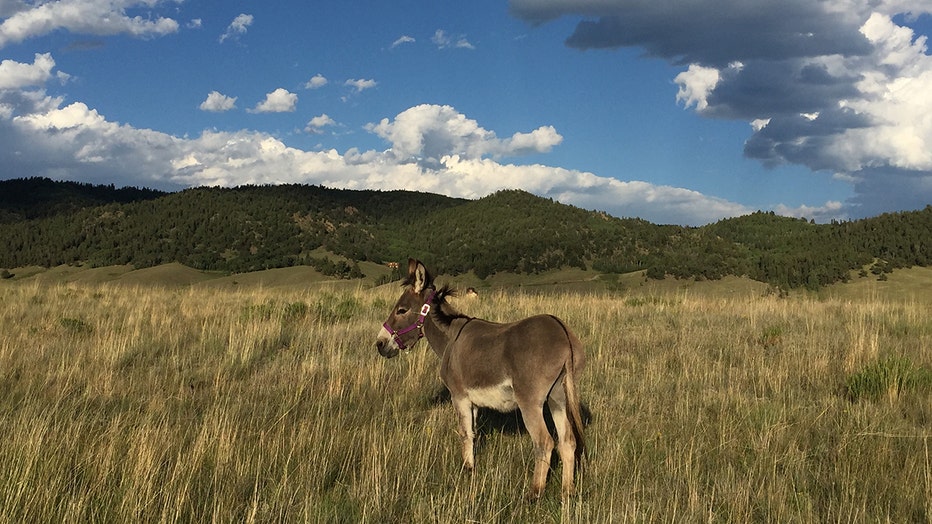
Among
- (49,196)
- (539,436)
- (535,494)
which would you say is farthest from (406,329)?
(49,196)

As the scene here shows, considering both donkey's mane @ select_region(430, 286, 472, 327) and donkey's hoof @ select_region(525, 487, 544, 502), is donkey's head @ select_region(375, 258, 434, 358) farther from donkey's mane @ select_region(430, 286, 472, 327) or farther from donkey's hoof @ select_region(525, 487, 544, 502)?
donkey's hoof @ select_region(525, 487, 544, 502)

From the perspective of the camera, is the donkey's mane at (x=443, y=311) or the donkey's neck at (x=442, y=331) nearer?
the donkey's neck at (x=442, y=331)

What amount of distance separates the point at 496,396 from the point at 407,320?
1580 mm

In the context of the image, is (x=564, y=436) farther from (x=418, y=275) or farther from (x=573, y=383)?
(x=418, y=275)

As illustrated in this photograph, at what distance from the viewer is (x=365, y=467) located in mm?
4820

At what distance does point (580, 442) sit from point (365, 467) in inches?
72.4

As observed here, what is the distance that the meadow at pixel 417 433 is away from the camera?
4027 mm

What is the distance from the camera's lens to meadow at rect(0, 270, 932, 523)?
4.03m

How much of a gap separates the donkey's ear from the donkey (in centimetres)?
75

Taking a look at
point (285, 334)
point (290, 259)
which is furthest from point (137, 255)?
point (285, 334)

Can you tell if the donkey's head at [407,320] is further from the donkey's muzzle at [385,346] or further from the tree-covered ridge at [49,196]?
the tree-covered ridge at [49,196]

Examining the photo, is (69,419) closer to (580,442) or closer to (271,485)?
(271,485)

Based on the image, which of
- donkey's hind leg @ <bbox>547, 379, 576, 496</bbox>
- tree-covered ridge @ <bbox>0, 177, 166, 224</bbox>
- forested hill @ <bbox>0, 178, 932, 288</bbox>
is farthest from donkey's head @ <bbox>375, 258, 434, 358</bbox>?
tree-covered ridge @ <bbox>0, 177, 166, 224</bbox>

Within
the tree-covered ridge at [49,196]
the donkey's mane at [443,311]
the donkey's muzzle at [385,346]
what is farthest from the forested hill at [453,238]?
the donkey's muzzle at [385,346]
